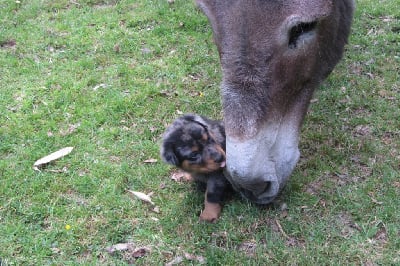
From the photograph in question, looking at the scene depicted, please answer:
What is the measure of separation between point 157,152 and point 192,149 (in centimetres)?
120

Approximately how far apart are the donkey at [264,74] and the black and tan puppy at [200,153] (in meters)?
0.29

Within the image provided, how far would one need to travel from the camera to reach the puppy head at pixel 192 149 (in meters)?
3.51

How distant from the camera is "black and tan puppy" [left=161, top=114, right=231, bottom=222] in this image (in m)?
3.51

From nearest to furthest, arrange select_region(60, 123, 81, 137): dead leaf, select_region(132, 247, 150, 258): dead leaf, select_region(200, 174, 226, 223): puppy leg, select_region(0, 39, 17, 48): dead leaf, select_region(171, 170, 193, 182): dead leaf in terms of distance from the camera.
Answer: select_region(132, 247, 150, 258): dead leaf → select_region(200, 174, 226, 223): puppy leg → select_region(171, 170, 193, 182): dead leaf → select_region(60, 123, 81, 137): dead leaf → select_region(0, 39, 17, 48): dead leaf

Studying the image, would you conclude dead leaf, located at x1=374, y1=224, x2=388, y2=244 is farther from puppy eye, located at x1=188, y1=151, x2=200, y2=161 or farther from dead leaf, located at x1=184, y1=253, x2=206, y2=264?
puppy eye, located at x1=188, y1=151, x2=200, y2=161

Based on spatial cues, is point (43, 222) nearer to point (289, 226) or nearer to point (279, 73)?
point (289, 226)

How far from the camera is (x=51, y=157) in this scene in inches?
183

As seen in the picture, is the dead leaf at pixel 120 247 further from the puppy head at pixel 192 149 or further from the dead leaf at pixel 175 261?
the puppy head at pixel 192 149

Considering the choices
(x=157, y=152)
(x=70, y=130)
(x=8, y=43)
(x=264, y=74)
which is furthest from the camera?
(x=8, y=43)

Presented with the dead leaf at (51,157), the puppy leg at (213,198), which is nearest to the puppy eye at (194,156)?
the puppy leg at (213,198)

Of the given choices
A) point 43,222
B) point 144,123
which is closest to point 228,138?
point 43,222

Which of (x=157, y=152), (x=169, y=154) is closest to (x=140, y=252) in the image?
(x=169, y=154)

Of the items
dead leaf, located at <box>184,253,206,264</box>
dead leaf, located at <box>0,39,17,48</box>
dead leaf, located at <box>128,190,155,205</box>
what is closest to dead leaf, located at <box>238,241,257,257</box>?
dead leaf, located at <box>184,253,206,264</box>

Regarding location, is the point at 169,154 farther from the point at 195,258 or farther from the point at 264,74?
the point at 264,74
